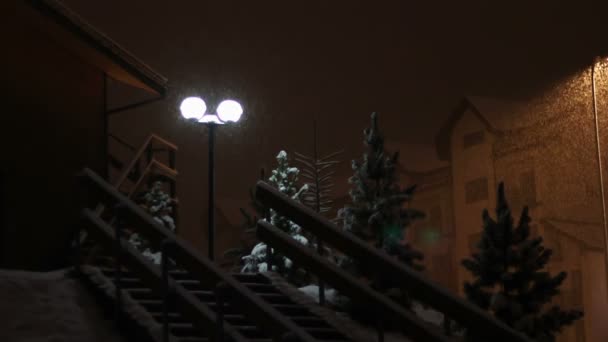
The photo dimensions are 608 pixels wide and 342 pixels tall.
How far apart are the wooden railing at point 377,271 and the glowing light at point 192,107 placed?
3.38 meters

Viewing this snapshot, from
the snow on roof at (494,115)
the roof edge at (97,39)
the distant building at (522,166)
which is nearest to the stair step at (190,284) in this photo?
the roof edge at (97,39)

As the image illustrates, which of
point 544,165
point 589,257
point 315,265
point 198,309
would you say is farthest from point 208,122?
point 544,165

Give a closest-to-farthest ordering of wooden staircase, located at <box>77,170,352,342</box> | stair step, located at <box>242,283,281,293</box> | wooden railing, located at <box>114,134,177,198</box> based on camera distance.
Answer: wooden staircase, located at <box>77,170,352,342</box> → stair step, located at <box>242,283,281,293</box> → wooden railing, located at <box>114,134,177,198</box>

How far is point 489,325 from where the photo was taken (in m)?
8.41

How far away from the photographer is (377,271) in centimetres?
1002

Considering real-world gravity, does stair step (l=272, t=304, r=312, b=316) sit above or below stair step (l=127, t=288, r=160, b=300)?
below

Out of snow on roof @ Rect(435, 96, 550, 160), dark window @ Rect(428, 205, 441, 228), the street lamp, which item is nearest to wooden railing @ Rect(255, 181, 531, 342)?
the street lamp

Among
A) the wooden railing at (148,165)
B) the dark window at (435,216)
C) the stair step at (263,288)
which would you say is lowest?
the stair step at (263,288)

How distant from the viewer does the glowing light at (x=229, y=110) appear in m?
14.9

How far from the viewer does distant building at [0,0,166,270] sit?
13805 mm

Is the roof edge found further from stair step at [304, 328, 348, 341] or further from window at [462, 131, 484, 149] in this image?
window at [462, 131, 484, 149]

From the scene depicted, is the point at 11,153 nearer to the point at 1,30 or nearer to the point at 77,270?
the point at 1,30

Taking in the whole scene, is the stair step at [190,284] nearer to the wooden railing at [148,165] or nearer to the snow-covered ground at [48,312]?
the snow-covered ground at [48,312]

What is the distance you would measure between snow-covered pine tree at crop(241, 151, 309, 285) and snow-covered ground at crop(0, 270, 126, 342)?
6.30 metres
